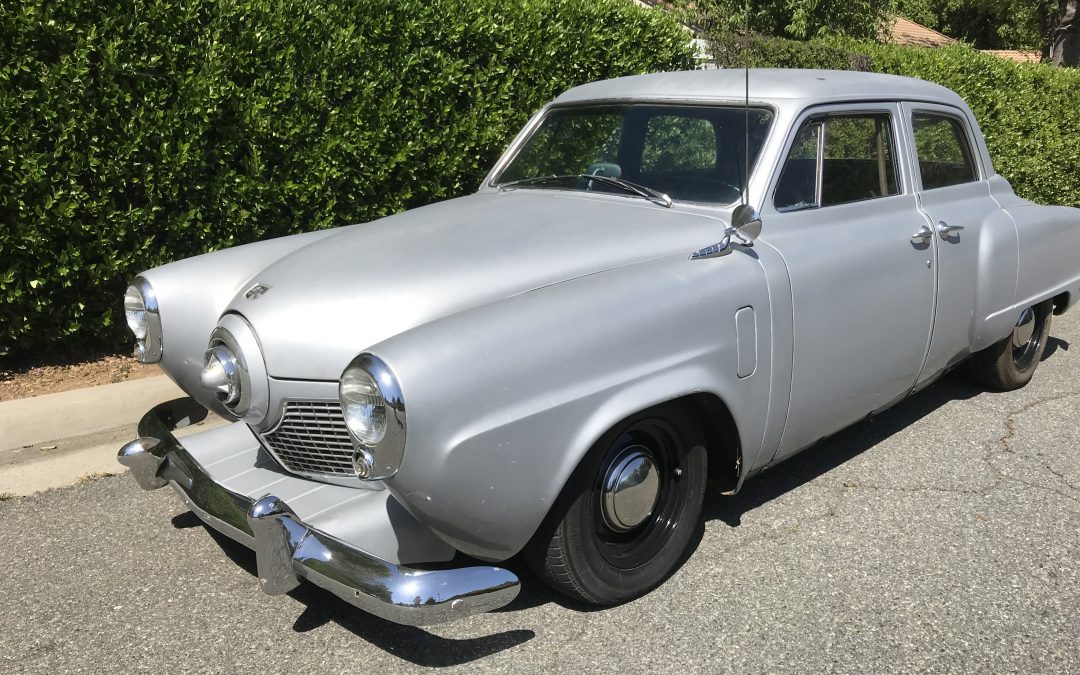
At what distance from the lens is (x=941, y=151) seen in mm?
4469

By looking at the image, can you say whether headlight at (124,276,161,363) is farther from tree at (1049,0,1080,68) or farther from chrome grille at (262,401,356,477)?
tree at (1049,0,1080,68)

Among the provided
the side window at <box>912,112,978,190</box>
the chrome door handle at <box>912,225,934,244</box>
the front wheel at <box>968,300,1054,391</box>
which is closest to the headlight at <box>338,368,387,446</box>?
the chrome door handle at <box>912,225,934,244</box>

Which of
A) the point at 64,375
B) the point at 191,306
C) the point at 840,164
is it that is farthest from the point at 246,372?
the point at 64,375

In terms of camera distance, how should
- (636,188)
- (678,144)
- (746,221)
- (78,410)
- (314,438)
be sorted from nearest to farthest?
(314,438)
(746,221)
(636,188)
(678,144)
(78,410)

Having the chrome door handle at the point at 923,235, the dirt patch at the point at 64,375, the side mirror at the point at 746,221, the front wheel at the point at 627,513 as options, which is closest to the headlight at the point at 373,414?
the front wheel at the point at 627,513

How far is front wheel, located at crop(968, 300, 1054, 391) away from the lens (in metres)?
4.98

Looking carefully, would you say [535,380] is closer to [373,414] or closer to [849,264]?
[373,414]

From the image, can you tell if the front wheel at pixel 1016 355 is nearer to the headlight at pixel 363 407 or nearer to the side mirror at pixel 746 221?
the side mirror at pixel 746 221

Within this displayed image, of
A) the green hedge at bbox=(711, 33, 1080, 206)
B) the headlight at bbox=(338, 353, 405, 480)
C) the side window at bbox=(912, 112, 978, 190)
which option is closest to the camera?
the headlight at bbox=(338, 353, 405, 480)

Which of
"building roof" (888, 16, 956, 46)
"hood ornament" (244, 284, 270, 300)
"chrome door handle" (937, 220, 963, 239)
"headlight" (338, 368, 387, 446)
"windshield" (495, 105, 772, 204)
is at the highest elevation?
"windshield" (495, 105, 772, 204)

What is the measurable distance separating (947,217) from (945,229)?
5.2 inches

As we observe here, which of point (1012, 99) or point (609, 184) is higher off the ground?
point (609, 184)

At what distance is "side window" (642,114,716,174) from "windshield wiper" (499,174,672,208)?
0.40 feet

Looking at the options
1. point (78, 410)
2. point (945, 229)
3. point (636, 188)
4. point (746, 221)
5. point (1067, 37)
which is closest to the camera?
point (746, 221)
